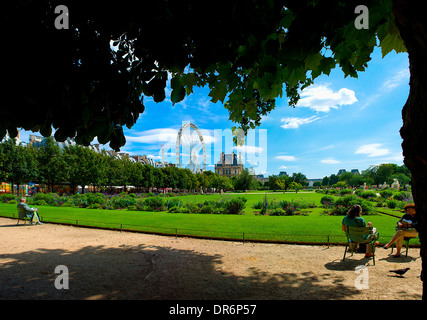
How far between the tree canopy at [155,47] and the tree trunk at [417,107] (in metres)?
0.78

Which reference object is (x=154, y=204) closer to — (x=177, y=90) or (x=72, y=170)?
(x=177, y=90)

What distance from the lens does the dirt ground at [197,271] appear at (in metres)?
4.14

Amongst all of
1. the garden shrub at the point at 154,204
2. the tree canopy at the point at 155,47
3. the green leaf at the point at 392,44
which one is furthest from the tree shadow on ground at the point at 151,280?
the garden shrub at the point at 154,204

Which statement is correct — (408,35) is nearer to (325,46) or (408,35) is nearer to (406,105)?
(406,105)

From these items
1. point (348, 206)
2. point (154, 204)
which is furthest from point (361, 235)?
point (154, 204)

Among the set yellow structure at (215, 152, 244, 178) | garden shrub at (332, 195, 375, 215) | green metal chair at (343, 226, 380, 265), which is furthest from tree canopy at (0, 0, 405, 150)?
yellow structure at (215, 152, 244, 178)

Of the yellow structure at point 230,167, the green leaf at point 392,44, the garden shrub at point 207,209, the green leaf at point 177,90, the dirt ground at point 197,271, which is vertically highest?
the yellow structure at point 230,167

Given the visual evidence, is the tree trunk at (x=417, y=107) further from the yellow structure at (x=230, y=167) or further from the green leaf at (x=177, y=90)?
the yellow structure at (x=230, y=167)

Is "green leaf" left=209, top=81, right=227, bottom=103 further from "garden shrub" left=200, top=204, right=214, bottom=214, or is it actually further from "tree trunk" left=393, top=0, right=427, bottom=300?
"garden shrub" left=200, top=204, right=214, bottom=214

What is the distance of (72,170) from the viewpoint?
146ft

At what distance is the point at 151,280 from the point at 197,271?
40.1 inches

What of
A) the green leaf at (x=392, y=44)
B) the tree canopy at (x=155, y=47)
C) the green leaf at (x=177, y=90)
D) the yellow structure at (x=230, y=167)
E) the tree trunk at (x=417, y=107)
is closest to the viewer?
the tree trunk at (x=417, y=107)

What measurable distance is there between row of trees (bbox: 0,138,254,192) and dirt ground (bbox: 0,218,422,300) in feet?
112
